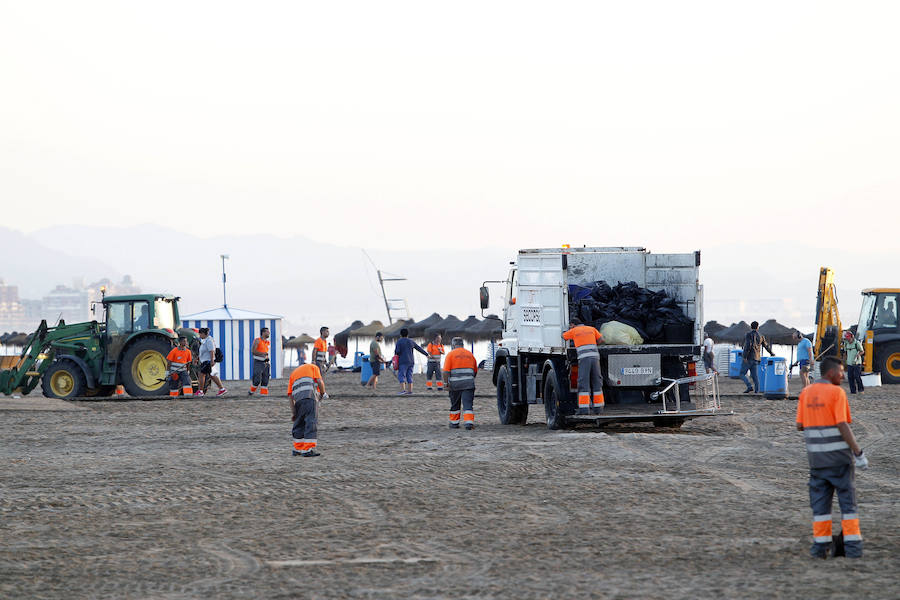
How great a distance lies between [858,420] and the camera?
2019 cm

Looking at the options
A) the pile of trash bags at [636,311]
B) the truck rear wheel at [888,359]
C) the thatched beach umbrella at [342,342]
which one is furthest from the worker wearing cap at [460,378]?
the thatched beach umbrella at [342,342]

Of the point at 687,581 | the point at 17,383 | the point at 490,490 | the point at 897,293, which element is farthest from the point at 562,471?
the point at 897,293

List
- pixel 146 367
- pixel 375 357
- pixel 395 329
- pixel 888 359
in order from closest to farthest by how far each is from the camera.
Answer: pixel 146 367
pixel 375 357
pixel 888 359
pixel 395 329

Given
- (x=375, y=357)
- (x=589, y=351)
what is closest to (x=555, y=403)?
(x=589, y=351)

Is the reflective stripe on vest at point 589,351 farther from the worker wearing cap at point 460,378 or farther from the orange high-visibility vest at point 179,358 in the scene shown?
the orange high-visibility vest at point 179,358

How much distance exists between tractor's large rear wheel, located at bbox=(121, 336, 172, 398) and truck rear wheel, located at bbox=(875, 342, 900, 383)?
18.2 meters

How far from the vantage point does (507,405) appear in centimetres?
1964

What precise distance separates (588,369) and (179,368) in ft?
42.9

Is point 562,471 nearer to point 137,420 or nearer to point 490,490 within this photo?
point 490,490

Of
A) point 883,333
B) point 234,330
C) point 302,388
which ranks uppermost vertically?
point 234,330

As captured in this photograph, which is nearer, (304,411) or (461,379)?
(304,411)

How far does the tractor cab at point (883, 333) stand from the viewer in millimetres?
31781

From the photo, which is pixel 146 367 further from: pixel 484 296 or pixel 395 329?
pixel 395 329

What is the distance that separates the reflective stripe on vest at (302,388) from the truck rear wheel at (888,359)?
21196 millimetres
